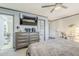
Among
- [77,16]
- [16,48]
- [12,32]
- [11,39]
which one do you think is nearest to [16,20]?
[12,32]

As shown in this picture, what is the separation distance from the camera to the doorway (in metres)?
4.64

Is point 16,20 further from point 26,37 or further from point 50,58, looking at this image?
point 50,58

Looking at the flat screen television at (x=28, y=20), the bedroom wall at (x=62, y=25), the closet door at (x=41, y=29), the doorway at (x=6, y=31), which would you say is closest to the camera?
the doorway at (x=6, y=31)

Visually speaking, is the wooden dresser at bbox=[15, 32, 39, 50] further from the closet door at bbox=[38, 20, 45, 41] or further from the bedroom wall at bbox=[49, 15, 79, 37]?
the bedroom wall at bbox=[49, 15, 79, 37]

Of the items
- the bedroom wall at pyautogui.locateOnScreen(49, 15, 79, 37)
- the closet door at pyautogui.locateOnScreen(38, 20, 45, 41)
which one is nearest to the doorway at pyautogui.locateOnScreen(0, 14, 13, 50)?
the closet door at pyautogui.locateOnScreen(38, 20, 45, 41)

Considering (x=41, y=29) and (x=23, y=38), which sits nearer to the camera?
(x=23, y=38)

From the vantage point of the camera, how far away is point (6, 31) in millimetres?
4906

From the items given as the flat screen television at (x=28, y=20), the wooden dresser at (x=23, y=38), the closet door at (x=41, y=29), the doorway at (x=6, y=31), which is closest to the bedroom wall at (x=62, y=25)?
the closet door at (x=41, y=29)

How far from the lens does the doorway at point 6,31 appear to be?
464 cm

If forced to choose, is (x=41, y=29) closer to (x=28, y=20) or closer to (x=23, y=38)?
(x=28, y=20)

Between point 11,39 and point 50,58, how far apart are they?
3.17 m

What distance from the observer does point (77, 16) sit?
268 inches

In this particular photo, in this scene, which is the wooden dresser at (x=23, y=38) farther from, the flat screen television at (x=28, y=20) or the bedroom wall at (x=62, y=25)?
the bedroom wall at (x=62, y=25)

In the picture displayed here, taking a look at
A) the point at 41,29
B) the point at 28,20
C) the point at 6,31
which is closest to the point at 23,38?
the point at 6,31
